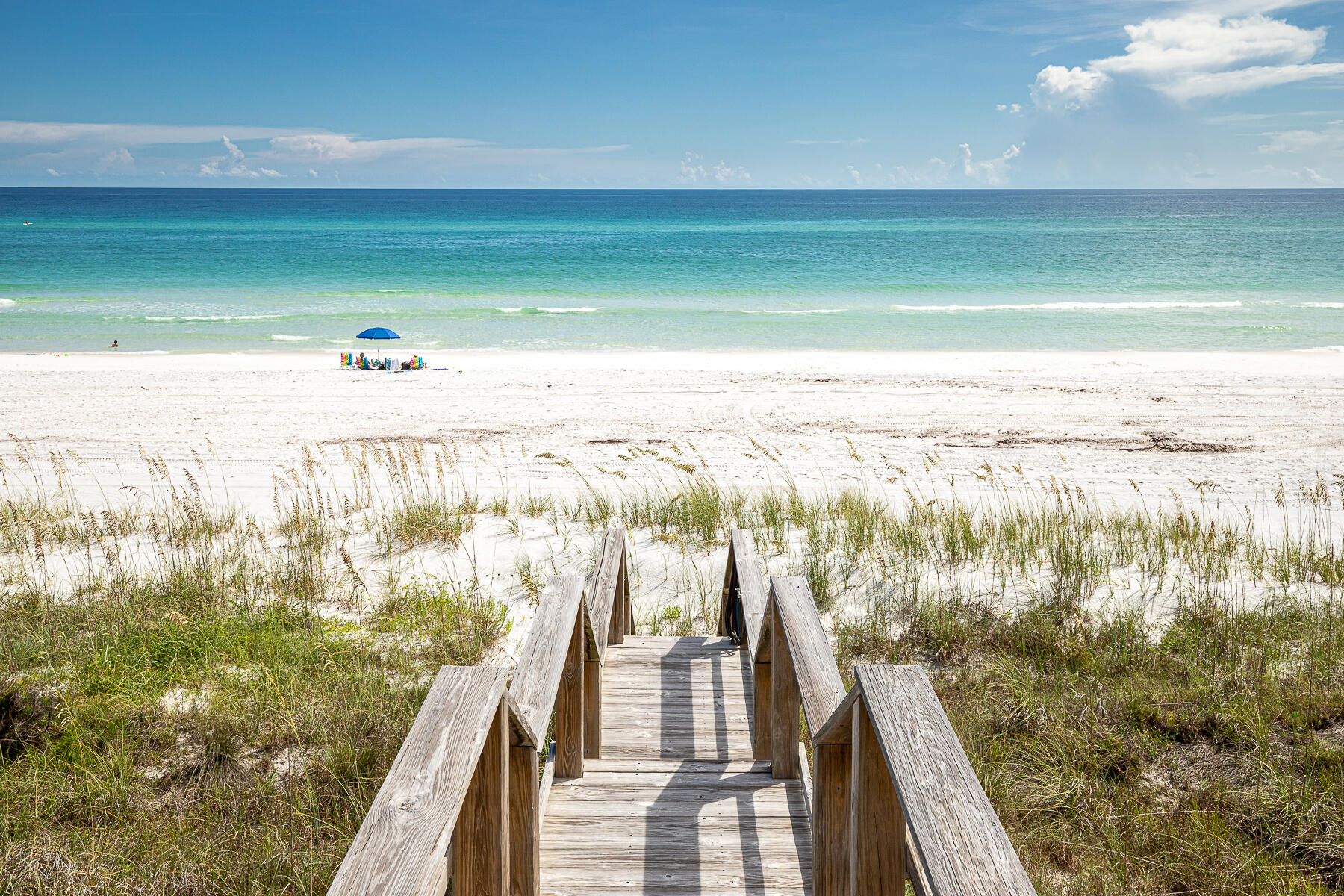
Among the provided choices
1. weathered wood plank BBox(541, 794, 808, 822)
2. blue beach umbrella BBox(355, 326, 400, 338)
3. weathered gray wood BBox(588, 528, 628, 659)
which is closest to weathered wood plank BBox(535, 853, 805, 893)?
weathered wood plank BBox(541, 794, 808, 822)

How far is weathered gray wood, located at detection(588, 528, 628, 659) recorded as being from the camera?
409cm

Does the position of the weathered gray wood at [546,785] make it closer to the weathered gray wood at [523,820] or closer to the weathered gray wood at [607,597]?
the weathered gray wood at [607,597]

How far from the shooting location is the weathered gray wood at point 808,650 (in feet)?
8.87

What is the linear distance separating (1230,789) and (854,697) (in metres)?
2.76

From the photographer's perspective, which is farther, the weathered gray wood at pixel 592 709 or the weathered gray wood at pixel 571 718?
the weathered gray wood at pixel 592 709

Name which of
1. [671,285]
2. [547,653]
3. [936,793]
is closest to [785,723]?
[547,653]

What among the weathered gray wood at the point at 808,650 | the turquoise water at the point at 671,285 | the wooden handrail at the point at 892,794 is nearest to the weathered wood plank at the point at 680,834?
the weathered gray wood at the point at 808,650

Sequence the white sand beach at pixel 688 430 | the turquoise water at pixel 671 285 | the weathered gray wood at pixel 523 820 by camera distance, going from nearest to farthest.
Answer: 1. the weathered gray wood at pixel 523 820
2. the white sand beach at pixel 688 430
3. the turquoise water at pixel 671 285

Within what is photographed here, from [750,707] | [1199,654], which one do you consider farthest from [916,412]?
[750,707]

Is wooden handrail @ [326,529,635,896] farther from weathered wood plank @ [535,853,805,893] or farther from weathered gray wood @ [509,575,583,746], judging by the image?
weathered wood plank @ [535,853,805,893]

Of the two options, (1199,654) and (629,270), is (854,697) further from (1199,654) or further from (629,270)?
(629,270)

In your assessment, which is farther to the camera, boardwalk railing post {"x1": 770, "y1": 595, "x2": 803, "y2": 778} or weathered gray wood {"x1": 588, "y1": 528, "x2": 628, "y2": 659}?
weathered gray wood {"x1": 588, "y1": 528, "x2": 628, "y2": 659}

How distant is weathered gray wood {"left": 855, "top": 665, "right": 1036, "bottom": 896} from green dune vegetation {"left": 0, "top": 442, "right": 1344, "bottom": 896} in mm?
1984

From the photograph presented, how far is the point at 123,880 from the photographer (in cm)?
299
